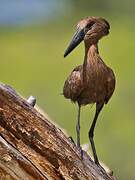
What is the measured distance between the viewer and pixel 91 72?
454 cm

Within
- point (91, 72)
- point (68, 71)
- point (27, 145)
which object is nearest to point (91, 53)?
point (91, 72)

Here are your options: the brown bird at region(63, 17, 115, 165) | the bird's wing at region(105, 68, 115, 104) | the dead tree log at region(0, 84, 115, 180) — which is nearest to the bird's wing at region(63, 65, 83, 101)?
the brown bird at region(63, 17, 115, 165)

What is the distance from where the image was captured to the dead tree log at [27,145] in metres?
4.34

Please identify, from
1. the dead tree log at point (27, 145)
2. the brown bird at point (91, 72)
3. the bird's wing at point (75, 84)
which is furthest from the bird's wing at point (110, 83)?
the dead tree log at point (27, 145)

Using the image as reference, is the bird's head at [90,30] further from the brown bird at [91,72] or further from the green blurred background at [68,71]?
the green blurred background at [68,71]

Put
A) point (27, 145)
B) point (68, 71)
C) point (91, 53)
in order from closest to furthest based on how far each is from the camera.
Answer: point (27, 145)
point (91, 53)
point (68, 71)

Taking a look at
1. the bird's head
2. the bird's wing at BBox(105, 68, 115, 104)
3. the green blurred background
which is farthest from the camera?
the green blurred background

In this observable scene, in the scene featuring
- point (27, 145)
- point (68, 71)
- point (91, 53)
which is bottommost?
point (27, 145)

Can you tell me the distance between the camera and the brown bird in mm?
4480

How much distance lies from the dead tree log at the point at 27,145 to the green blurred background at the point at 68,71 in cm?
356

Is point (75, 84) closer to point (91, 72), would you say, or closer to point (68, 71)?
point (91, 72)

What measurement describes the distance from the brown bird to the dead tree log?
0.87 ft

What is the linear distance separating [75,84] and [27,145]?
1.38 ft

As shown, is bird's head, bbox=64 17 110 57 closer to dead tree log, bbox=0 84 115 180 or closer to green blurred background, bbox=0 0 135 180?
dead tree log, bbox=0 84 115 180
